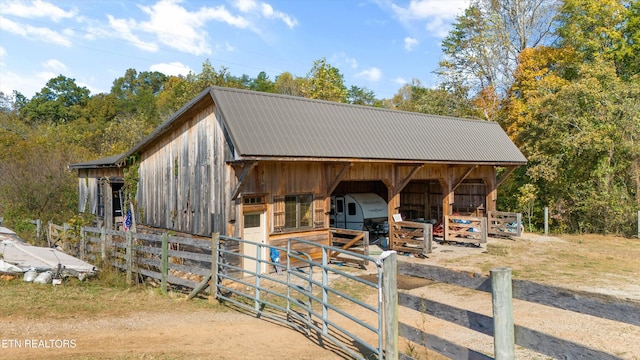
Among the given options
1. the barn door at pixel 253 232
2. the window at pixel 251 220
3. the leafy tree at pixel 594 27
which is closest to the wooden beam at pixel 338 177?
the barn door at pixel 253 232

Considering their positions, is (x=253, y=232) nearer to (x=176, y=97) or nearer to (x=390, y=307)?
(x=390, y=307)

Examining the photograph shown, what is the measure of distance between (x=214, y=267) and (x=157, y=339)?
2723 millimetres

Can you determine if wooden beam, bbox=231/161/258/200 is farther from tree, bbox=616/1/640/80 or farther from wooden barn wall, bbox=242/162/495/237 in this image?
tree, bbox=616/1/640/80

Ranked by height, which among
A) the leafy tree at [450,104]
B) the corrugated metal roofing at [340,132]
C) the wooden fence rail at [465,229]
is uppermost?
the leafy tree at [450,104]

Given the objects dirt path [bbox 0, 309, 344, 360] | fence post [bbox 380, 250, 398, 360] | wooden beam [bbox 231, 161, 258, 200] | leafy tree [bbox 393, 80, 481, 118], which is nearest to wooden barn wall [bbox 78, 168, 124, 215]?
wooden beam [bbox 231, 161, 258, 200]

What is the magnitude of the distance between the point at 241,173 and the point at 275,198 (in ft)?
5.05

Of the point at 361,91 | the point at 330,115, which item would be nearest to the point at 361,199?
the point at 330,115

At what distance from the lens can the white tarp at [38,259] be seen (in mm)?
10977

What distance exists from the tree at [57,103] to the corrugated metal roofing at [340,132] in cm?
4774

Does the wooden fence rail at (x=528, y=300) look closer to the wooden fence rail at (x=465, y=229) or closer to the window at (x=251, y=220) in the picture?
the window at (x=251, y=220)

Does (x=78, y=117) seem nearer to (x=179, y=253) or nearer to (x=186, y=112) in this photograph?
(x=186, y=112)

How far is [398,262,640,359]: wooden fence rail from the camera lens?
327cm

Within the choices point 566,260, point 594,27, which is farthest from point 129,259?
point 594,27

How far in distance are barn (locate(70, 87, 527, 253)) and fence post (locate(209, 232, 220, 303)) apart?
304 centimetres
